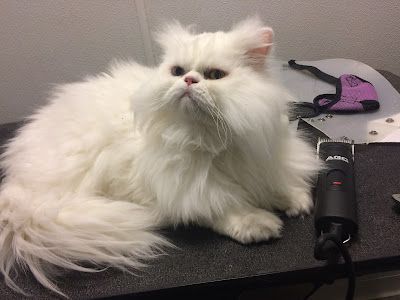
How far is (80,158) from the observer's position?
0.79 meters

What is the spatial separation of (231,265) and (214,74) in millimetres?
349

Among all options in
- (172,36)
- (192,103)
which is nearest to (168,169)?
(192,103)

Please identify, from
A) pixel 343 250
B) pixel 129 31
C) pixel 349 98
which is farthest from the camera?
pixel 129 31

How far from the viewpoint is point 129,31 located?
4.72ft

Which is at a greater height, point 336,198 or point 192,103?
point 192,103

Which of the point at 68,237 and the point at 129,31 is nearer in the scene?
the point at 68,237

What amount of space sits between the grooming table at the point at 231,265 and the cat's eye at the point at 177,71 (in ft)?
1.04

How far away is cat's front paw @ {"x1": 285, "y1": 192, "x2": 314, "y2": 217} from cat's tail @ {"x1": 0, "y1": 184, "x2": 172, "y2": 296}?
26 cm

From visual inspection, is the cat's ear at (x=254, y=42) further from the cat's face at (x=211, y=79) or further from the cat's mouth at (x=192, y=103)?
the cat's mouth at (x=192, y=103)

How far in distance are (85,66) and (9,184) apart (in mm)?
825

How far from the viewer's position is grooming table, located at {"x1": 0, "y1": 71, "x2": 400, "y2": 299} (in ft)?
2.07

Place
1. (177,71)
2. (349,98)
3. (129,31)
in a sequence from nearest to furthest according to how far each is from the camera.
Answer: (177,71), (349,98), (129,31)

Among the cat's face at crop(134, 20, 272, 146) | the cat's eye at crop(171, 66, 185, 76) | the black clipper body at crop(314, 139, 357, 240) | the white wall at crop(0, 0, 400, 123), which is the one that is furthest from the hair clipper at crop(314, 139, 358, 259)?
the white wall at crop(0, 0, 400, 123)

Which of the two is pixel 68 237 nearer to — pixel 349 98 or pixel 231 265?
pixel 231 265
